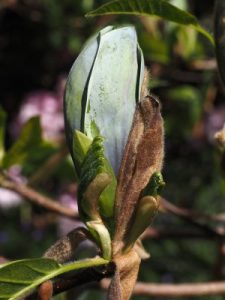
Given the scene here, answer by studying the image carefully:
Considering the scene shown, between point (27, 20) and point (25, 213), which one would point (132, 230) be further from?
point (27, 20)

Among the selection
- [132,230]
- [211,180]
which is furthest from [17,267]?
Answer: [211,180]

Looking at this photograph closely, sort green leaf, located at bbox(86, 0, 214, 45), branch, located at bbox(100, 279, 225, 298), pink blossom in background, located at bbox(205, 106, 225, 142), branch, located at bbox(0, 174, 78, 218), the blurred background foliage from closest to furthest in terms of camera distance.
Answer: green leaf, located at bbox(86, 0, 214, 45) < branch, located at bbox(100, 279, 225, 298) < branch, located at bbox(0, 174, 78, 218) < the blurred background foliage < pink blossom in background, located at bbox(205, 106, 225, 142)

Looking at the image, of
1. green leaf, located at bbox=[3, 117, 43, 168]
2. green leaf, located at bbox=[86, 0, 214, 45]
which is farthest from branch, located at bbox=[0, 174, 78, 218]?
green leaf, located at bbox=[86, 0, 214, 45]

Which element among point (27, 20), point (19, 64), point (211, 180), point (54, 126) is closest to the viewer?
point (54, 126)

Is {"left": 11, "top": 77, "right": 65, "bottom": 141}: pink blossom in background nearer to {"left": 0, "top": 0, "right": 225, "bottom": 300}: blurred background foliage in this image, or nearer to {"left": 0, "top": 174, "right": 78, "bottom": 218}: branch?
{"left": 0, "top": 0, "right": 225, "bottom": 300}: blurred background foliage

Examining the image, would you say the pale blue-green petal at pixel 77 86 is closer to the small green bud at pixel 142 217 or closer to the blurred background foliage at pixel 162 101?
the small green bud at pixel 142 217

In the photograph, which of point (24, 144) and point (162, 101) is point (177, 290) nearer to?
point (24, 144)
